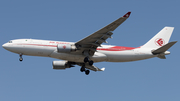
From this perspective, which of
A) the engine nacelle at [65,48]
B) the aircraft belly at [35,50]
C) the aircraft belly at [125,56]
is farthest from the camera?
the aircraft belly at [125,56]

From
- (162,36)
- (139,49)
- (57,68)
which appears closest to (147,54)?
(139,49)

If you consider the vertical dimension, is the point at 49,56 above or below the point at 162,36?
below

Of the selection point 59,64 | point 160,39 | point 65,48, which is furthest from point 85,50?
point 160,39

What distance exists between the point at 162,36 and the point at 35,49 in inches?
839

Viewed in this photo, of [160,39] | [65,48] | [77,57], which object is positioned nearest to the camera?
[65,48]

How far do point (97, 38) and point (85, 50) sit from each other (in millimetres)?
3429

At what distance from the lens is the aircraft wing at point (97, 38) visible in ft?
124

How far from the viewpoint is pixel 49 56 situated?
43.5 m

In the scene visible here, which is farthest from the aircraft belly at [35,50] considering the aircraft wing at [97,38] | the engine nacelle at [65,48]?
the aircraft wing at [97,38]

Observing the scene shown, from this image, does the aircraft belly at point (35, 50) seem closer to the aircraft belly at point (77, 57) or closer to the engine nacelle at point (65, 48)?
the aircraft belly at point (77, 57)

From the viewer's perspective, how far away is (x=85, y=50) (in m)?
44.0

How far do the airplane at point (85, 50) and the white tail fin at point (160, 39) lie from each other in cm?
55

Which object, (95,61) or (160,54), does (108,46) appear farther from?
(160,54)

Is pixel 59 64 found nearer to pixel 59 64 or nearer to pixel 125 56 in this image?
pixel 59 64
